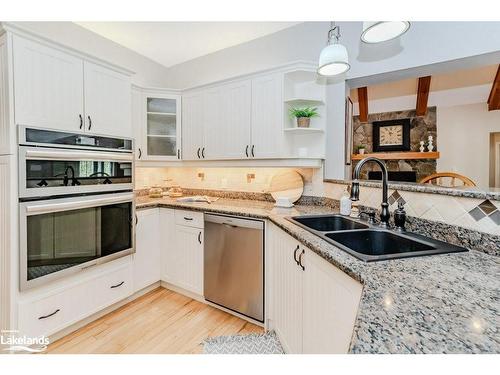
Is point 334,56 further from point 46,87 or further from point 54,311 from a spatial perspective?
point 54,311

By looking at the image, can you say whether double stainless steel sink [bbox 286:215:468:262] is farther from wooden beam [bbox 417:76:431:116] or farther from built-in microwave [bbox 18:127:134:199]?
wooden beam [bbox 417:76:431:116]

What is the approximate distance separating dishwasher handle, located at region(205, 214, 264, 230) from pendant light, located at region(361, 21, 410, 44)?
4.50ft

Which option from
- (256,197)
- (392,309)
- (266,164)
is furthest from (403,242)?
(256,197)

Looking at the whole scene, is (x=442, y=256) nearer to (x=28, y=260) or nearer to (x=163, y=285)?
(x=28, y=260)

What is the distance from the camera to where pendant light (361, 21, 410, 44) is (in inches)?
49.7

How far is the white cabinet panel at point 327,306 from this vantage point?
91 centimetres

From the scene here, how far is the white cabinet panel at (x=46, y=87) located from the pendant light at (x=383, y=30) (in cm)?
200

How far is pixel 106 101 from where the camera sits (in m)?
2.07

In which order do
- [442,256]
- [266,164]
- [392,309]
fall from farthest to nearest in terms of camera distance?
[266,164] < [442,256] < [392,309]

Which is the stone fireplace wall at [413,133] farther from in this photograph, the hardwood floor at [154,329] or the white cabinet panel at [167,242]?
the hardwood floor at [154,329]

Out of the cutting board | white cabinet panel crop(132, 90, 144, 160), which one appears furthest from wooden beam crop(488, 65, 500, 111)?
white cabinet panel crop(132, 90, 144, 160)

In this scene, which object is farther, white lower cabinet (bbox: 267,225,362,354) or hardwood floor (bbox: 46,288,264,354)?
hardwood floor (bbox: 46,288,264,354)

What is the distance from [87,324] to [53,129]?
1.54 m

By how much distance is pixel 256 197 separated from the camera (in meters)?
2.74
